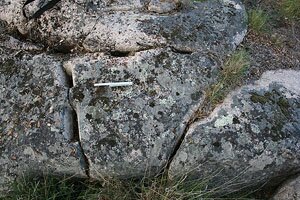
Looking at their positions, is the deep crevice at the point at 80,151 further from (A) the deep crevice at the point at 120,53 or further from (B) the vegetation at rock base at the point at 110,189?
(A) the deep crevice at the point at 120,53

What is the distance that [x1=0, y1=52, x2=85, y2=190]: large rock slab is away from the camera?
12.1ft

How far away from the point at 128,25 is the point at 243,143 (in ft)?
5.06

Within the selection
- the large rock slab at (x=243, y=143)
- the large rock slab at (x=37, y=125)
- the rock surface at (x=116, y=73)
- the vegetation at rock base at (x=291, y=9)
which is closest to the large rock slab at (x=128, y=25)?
the rock surface at (x=116, y=73)

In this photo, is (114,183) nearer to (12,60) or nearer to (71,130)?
(71,130)

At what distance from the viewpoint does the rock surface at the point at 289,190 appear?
12.9ft

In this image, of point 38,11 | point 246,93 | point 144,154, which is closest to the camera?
point 144,154

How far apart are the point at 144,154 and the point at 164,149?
0.18m

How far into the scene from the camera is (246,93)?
3928 millimetres

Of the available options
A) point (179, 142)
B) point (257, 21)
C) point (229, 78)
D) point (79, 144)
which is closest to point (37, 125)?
point (79, 144)

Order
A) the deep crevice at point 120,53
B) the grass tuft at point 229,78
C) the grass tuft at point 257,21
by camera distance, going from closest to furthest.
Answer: the grass tuft at point 229,78
the deep crevice at point 120,53
the grass tuft at point 257,21

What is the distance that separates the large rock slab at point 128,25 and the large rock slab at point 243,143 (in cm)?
68

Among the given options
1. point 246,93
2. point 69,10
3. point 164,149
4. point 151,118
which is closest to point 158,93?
point 151,118

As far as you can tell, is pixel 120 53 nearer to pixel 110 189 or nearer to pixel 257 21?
pixel 110 189

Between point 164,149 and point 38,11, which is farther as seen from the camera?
point 38,11
